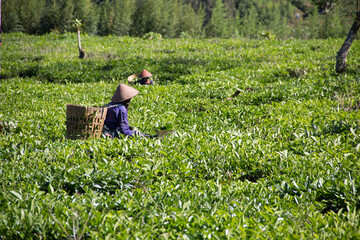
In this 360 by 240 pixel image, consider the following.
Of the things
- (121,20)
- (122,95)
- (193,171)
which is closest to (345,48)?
(122,95)

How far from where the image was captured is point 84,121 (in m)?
4.80

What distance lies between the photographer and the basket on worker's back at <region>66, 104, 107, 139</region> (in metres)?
4.72

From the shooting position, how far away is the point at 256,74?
11102 mm

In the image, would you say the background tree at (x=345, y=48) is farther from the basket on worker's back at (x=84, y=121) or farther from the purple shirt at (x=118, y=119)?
the basket on worker's back at (x=84, y=121)

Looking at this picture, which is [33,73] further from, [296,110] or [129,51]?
[296,110]

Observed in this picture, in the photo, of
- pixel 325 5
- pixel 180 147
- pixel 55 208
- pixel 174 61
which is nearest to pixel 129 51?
pixel 174 61

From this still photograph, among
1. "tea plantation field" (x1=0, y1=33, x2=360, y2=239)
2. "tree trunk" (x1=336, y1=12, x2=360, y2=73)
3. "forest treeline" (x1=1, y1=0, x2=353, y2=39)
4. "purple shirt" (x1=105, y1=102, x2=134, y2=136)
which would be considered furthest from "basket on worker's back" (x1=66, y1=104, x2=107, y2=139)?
"forest treeline" (x1=1, y1=0, x2=353, y2=39)

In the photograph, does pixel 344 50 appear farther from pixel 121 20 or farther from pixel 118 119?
pixel 121 20

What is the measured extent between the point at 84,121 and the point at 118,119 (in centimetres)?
70

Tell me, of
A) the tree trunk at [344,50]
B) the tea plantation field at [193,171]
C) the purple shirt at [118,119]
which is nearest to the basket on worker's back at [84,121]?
the tea plantation field at [193,171]

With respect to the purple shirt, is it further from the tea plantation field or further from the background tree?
the background tree

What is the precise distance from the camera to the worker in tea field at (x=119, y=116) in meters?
5.26

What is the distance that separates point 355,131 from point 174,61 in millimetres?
11117

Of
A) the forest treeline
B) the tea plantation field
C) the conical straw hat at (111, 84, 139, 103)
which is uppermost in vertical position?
the forest treeline
